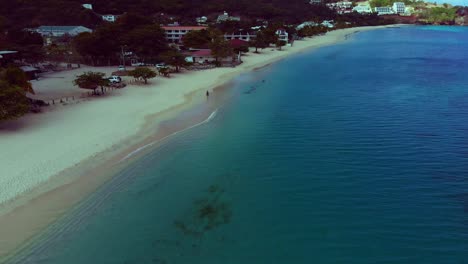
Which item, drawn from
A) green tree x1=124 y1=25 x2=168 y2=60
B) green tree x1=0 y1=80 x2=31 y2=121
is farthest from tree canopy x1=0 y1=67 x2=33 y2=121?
green tree x1=124 y1=25 x2=168 y2=60

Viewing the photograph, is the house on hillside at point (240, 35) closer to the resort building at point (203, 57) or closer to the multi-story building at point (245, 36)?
the multi-story building at point (245, 36)

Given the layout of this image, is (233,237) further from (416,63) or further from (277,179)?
(416,63)

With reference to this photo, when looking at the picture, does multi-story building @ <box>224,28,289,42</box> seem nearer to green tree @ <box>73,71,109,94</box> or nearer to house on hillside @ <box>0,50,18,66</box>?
house on hillside @ <box>0,50,18,66</box>

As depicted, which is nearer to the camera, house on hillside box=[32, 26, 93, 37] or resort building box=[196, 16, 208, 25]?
house on hillside box=[32, 26, 93, 37]

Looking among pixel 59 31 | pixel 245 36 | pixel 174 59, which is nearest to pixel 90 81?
pixel 174 59

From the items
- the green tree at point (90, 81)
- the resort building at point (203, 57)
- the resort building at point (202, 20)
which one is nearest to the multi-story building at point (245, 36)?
the resort building at point (202, 20)

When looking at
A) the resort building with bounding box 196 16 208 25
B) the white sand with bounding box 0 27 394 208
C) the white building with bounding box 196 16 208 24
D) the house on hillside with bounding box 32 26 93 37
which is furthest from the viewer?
the white building with bounding box 196 16 208 24

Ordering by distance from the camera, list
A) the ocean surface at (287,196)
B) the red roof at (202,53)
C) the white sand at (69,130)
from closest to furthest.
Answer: the ocean surface at (287,196) < the white sand at (69,130) < the red roof at (202,53)
